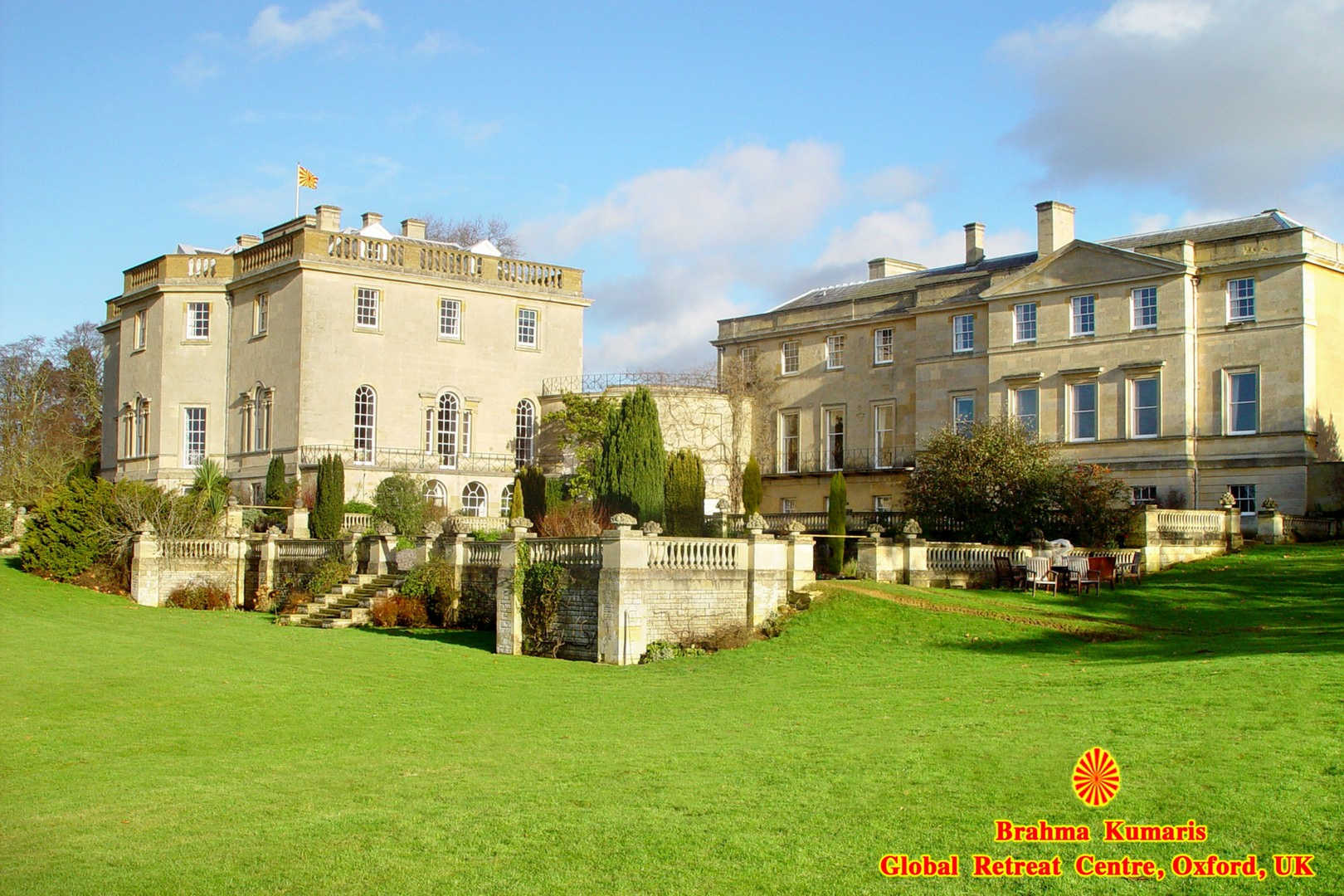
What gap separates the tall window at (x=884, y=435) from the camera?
48.5 meters

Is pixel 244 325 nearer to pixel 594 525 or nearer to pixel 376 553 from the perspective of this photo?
pixel 376 553

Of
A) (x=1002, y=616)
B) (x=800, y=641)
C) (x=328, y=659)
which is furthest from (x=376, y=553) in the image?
(x=1002, y=616)

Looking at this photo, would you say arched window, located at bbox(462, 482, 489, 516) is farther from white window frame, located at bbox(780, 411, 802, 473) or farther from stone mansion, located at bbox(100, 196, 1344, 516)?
white window frame, located at bbox(780, 411, 802, 473)

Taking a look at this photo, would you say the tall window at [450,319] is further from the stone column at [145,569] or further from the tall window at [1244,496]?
the tall window at [1244,496]

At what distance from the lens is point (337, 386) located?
149 feet

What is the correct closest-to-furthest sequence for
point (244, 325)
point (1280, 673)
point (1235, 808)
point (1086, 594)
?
point (1235, 808)
point (1280, 673)
point (1086, 594)
point (244, 325)

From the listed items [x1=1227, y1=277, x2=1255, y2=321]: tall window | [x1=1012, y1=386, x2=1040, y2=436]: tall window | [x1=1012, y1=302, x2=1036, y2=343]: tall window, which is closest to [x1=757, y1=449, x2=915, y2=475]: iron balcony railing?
[x1=1012, y1=386, x2=1040, y2=436]: tall window

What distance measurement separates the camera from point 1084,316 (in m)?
42.5

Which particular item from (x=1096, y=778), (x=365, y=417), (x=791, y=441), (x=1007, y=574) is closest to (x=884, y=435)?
(x=791, y=441)

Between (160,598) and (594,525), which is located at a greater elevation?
(594,525)

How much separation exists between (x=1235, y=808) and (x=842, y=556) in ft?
82.4

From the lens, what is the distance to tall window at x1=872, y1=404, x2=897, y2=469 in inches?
1908

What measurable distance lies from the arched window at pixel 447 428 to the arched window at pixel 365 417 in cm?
233

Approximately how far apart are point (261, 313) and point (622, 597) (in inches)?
1136
